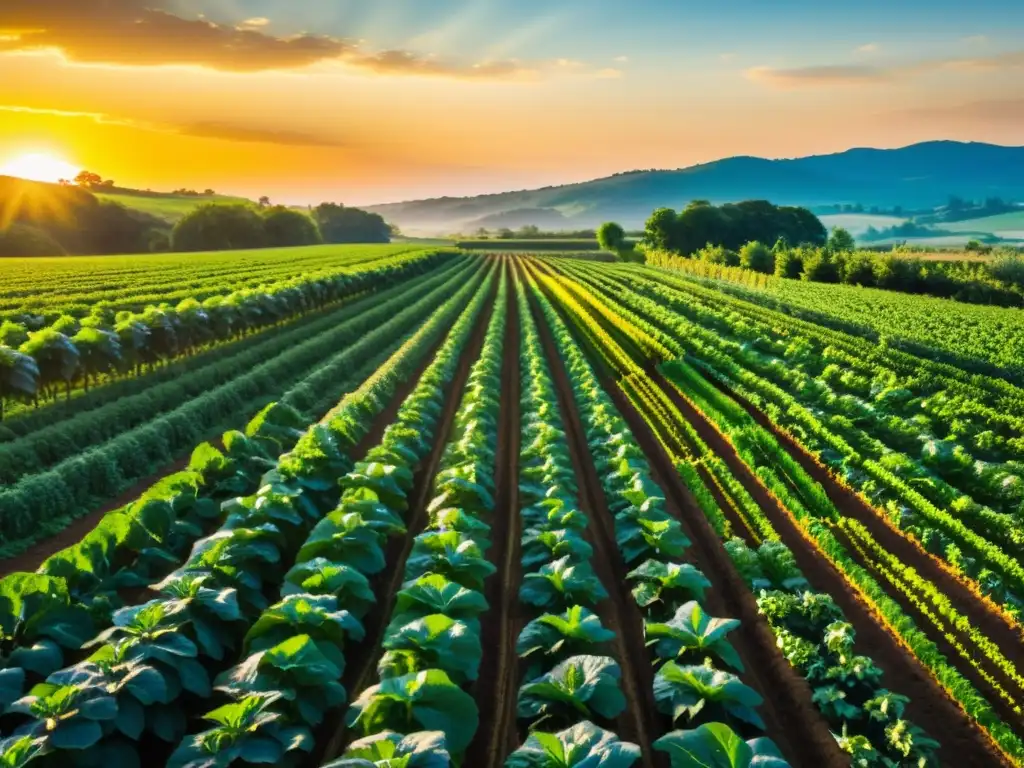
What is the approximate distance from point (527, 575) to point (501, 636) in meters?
0.82

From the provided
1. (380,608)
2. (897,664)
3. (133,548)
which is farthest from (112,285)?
(897,664)

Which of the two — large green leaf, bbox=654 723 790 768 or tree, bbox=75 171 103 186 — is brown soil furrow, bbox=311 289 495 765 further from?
tree, bbox=75 171 103 186

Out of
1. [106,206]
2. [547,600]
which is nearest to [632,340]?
[547,600]

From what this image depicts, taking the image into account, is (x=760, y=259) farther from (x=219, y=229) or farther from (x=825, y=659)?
(x=219, y=229)

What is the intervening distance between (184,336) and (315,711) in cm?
2018

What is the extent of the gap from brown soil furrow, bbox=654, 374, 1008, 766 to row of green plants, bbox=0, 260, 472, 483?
523 inches

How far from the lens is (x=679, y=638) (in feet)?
20.1

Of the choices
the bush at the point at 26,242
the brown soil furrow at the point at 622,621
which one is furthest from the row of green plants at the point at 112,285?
A: the bush at the point at 26,242

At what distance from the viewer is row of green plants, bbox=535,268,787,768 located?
4.54 metres

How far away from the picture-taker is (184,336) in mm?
22797

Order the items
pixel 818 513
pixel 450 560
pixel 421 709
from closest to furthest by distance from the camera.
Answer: pixel 421 709
pixel 450 560
pixel 818 513

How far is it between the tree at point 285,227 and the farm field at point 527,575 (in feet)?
305

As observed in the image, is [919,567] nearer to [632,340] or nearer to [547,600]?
[547,600]

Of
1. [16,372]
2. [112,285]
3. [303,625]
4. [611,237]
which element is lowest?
[303,625]
